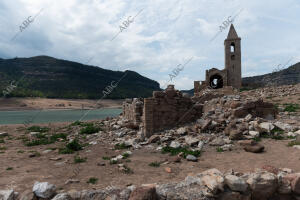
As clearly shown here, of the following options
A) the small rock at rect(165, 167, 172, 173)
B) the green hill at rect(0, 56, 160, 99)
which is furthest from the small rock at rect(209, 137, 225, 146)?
the green hill at rect(0, 56, 160, 99)

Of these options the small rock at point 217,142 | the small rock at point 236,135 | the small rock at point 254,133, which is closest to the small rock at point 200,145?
the small rock at point 217,142

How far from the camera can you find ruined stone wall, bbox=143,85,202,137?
10070mm

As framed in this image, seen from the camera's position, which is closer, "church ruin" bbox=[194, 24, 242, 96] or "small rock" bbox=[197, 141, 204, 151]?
"small rock" bbox=[197, 141, 204, 151]

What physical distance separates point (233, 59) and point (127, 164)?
32.8 metres

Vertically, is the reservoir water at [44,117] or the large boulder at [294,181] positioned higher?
the large boulder at [294,181]

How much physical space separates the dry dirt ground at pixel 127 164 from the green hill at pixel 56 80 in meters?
75.1

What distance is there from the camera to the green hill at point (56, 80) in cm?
8606

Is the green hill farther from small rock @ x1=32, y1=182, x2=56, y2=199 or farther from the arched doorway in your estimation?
small rock @ x1=32, y1=182, x2=56, y2=199

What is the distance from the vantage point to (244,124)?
28.9 feet

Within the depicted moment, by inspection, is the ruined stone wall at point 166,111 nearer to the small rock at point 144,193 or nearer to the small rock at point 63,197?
the small rock at point 144,193

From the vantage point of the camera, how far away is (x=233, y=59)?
3397 cm

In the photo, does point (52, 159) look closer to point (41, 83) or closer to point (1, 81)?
point (1, 81)

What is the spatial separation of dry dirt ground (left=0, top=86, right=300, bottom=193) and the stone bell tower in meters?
28.1

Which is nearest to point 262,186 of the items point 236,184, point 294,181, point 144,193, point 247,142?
point 236,184
